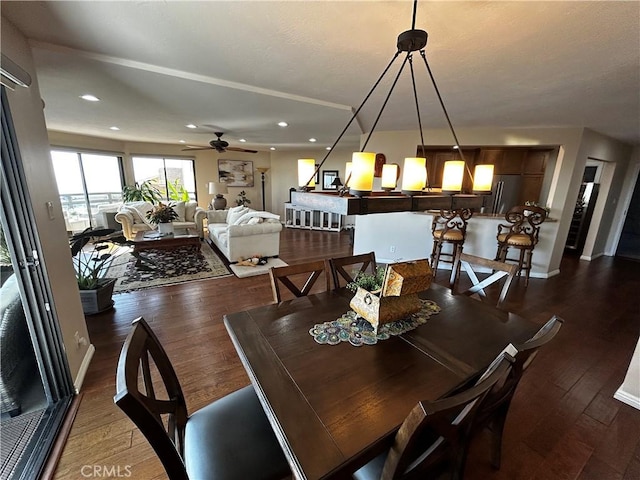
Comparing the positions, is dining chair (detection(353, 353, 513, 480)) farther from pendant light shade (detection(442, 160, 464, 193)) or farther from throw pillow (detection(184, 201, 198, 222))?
throw pillow (detection(184, 201, 198, 222))

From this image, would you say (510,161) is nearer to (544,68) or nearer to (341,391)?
(544,68)

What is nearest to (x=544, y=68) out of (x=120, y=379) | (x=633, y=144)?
(x=120, y=379)

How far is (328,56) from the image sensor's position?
184cm

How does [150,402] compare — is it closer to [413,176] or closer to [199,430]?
[199,430]

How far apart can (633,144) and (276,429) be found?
7807mm

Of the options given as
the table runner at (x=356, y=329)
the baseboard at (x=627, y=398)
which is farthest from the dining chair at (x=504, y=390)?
the baseboard at (x=627, y=398)

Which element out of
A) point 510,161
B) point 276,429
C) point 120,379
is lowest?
point 276,429

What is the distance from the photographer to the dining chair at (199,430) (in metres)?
0.83

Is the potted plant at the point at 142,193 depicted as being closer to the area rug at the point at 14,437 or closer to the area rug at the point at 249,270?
the area rug at the point at 249,270

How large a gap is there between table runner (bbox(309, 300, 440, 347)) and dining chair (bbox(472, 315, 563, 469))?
45cm

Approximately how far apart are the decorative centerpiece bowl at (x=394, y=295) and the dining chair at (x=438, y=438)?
19.6 inches

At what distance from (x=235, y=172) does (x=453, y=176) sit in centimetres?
779

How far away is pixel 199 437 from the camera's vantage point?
3.60ft

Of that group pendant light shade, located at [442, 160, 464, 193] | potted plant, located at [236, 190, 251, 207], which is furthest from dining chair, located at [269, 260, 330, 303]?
potted plant, located at [236, 190, 251, 207]
